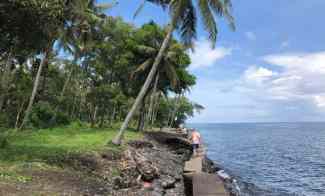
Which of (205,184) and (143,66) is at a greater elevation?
(143,66)

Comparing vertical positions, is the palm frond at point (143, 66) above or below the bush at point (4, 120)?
above

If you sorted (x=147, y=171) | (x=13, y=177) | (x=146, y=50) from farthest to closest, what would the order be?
(x=146, y=50) < (x=147, y=171) < (x=13, y=177)

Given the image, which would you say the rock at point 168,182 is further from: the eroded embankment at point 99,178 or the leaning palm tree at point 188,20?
the leaning palm tree at point 188,20

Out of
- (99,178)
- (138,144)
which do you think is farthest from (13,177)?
(138,144)

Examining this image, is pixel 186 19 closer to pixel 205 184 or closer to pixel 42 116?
pixel 205 184

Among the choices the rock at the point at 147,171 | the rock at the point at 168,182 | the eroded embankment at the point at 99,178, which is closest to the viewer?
the eroded embankment at the point at 99,178

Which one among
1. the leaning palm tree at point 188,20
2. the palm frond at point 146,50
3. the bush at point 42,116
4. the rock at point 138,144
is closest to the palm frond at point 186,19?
the leaning palm tree at point 188,20

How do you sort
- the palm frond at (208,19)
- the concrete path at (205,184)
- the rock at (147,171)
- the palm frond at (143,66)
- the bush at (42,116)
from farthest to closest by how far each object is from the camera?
the bush at (42,116), the palm frond at (143,66), the palm frond at (208,19), the rock at (147,171), the concrete path at (205,184)

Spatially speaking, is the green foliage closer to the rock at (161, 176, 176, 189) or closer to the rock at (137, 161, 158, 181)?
the rock at (137, 161, 158, 181)

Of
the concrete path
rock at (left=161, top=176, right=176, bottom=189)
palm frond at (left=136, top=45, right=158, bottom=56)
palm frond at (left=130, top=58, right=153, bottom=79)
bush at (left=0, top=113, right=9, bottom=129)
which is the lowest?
rock at (left=161, top=176, right=176, bottom=189)

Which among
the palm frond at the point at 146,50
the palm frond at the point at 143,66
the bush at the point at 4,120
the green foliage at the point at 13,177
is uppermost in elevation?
the palm frond at the point at 146,50

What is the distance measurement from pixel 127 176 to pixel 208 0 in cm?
875

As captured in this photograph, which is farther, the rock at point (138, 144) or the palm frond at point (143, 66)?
the palm frond at point (143, 66)

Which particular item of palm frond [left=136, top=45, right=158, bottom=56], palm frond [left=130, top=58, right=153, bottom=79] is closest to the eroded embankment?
palm frond [left=130, top=58, right=153, bottom=79]
